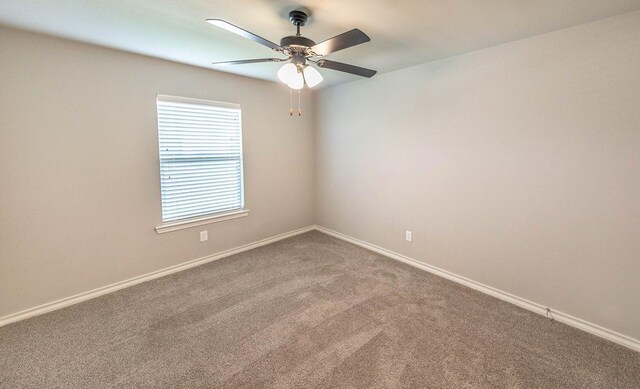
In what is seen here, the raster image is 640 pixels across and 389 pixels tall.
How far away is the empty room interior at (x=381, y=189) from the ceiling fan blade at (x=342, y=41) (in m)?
0.02

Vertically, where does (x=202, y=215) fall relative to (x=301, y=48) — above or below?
below

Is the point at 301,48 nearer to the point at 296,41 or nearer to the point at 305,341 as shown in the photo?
the point at 296,41

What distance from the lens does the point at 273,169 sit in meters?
3.95

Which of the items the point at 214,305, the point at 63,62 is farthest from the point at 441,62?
the point at 63,62

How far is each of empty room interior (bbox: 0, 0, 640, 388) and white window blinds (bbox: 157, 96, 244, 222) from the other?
0.07 ft

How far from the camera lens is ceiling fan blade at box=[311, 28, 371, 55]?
1530mm

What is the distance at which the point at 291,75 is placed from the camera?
1916 millimetres

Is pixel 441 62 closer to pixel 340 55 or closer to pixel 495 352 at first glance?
pixel 340 55

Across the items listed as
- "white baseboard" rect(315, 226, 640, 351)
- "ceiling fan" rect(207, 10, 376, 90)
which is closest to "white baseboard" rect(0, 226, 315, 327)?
"white baseboard" rect(315, 226, 640, 351)

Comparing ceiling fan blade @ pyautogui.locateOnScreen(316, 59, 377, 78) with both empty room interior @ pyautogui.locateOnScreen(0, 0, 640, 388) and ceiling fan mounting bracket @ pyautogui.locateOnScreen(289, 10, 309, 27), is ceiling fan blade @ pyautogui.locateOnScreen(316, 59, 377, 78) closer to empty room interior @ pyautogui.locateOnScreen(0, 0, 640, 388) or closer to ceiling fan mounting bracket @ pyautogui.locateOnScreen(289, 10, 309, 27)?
empty room interior @ pyautogui.locateOnScreen(0, 0, 640, 388)

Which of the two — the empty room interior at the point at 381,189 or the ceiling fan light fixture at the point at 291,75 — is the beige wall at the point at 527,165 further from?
the ceiling fan light fixture at the point at 291,75

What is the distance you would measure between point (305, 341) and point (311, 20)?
2297mm

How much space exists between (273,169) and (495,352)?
123 inches

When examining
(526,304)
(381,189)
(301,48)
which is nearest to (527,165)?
(526,304)
